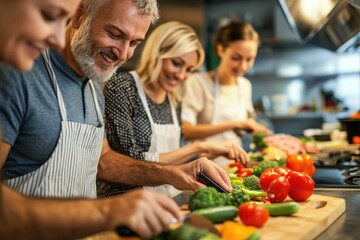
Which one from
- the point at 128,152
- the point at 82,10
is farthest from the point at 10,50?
the point at 128,152

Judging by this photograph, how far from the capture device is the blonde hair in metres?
2.98

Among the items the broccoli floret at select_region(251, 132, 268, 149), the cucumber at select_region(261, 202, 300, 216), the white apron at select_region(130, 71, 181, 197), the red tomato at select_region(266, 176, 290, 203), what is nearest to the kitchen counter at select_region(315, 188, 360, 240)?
the cucumber at select_region(261, 202, 300, 216)

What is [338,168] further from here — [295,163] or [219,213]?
[219,213]

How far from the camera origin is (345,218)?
186 cm

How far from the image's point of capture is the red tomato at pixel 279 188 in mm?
1960

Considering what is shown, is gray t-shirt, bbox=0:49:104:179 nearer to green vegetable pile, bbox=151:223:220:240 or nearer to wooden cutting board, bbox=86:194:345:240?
wooden cutting board, bbox=86:194:345:240

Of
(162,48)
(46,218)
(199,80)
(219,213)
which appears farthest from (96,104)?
(199,80)

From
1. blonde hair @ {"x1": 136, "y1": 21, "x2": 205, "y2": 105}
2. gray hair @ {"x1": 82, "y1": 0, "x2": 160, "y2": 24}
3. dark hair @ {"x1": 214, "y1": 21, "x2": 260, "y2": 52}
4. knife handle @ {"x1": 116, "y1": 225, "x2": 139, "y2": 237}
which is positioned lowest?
knife handle @ {"x1": 116, "y1": 225, "x2": 139, "y2": 237}

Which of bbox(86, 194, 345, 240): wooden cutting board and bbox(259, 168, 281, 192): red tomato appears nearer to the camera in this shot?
bbox(86, 194, 345, 240): wooden cutting board

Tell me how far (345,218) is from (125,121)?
1.33 m

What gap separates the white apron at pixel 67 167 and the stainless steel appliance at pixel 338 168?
122 centimetres

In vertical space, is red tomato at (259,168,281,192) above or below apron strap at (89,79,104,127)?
below

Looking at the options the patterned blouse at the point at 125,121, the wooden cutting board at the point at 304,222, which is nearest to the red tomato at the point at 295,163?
the wooden cutting board at the point at 304,222

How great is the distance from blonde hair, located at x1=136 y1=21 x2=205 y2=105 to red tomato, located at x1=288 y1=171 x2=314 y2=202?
1272 mm
